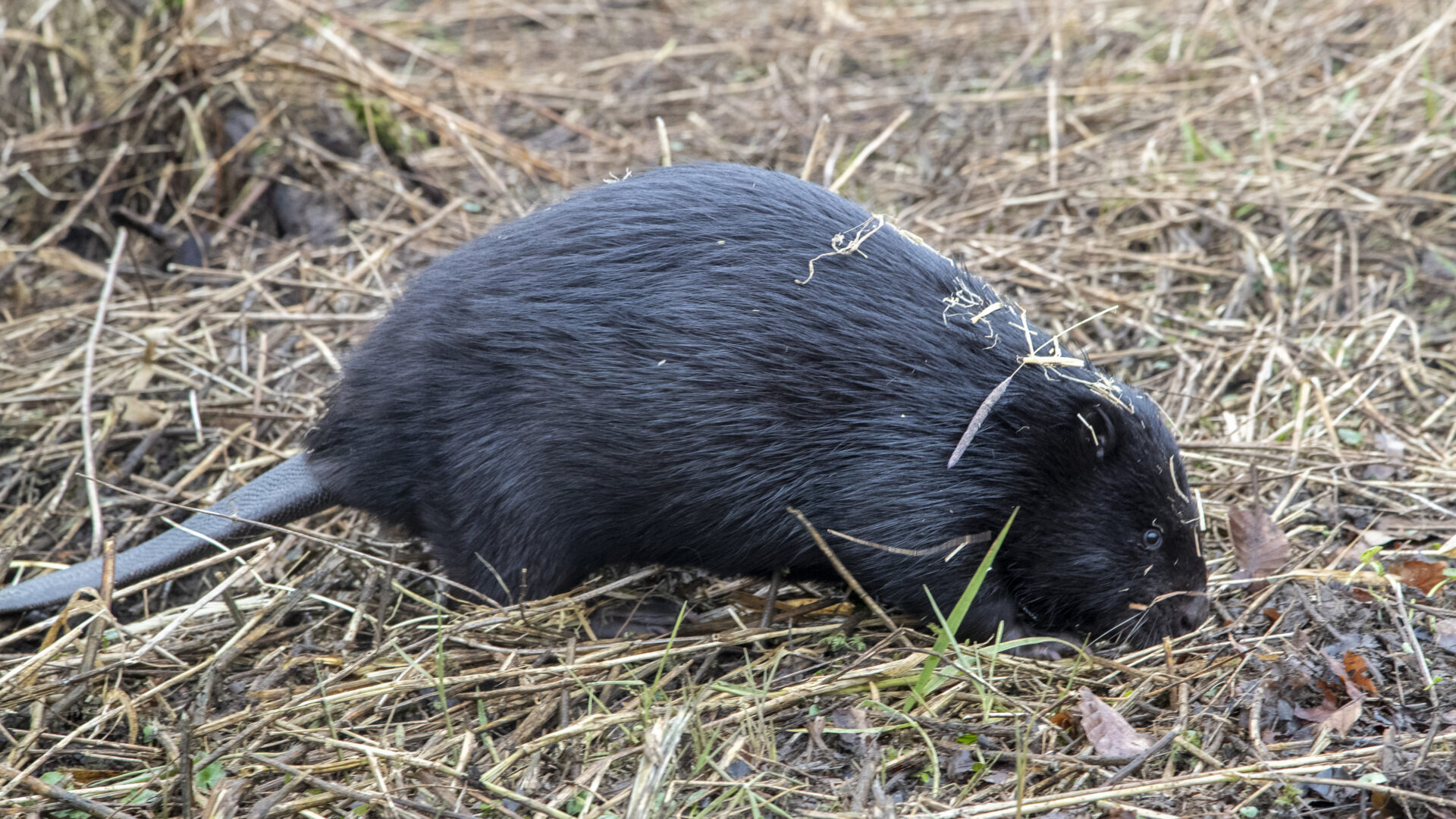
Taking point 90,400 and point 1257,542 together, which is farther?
point 90,400

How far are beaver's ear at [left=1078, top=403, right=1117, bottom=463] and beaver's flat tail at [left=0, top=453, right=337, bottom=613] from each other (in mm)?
2014

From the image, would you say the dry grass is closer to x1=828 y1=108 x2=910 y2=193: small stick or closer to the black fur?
x1=828 y1=108 x2=910 y2=193: small stick

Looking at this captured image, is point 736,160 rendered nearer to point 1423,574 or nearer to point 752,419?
point 752,419

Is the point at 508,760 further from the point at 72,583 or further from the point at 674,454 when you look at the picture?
the point at 72,583

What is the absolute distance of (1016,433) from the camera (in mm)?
2975

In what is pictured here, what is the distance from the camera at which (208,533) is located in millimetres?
3287

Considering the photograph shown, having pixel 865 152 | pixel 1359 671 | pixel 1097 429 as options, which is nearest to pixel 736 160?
pixel 865 152

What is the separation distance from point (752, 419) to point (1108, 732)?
3.56ft

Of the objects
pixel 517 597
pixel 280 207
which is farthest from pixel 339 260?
pixel 517 597

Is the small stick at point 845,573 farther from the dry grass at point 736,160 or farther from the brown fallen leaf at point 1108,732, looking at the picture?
the brown fallen leaf at point 1108,732

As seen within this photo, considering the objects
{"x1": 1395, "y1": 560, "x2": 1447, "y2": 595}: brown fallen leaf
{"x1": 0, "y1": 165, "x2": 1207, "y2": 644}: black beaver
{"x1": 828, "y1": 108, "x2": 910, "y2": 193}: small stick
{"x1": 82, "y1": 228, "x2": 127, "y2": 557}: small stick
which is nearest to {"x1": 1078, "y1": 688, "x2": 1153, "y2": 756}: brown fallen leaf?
{"x1": 0, "y1": 165, "x2": 1207, "y2": 644}: black beaver

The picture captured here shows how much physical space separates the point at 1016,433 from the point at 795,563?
26.1 inches

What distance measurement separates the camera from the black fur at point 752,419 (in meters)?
2.91

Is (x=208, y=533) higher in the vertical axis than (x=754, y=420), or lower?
lower
